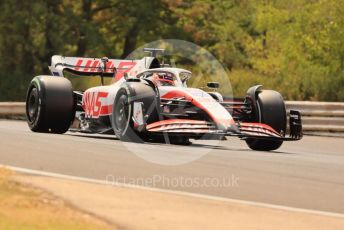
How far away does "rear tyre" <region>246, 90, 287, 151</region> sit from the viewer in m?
17.1

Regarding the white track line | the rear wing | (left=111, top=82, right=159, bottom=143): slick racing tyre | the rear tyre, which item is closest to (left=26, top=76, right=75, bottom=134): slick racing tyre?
the rear wing

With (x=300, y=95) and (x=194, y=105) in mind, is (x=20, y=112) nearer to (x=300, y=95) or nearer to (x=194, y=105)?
(x=300, y=95)

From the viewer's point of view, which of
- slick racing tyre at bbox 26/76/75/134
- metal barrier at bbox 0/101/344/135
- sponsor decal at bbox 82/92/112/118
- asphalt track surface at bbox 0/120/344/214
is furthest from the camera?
metal barrier at bbox 0/101/344/135

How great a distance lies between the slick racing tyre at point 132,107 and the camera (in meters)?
16.1

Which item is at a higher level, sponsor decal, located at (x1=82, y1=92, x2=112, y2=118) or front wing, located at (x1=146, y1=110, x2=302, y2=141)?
sponsor decal, located at (x1=82, y1=92, x2=112, y2=118)

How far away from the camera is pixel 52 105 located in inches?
703

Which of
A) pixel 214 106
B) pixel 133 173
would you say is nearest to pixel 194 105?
pixel 214 106

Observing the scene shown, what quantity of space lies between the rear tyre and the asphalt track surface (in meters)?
0.25

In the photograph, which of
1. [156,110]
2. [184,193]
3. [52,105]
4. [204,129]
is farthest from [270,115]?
[184,193]

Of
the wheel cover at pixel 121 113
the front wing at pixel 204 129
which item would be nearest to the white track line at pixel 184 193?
the front wing at pixel 204 129

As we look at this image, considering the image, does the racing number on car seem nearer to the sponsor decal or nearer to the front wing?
the sponsor decal

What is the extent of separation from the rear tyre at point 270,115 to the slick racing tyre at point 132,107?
6.34 ft

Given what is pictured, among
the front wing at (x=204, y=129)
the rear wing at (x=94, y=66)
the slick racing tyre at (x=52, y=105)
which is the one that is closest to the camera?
the front wing at (x=204, y=129)

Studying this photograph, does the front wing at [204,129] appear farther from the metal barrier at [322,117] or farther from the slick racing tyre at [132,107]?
the metal barrier at [322,117]
